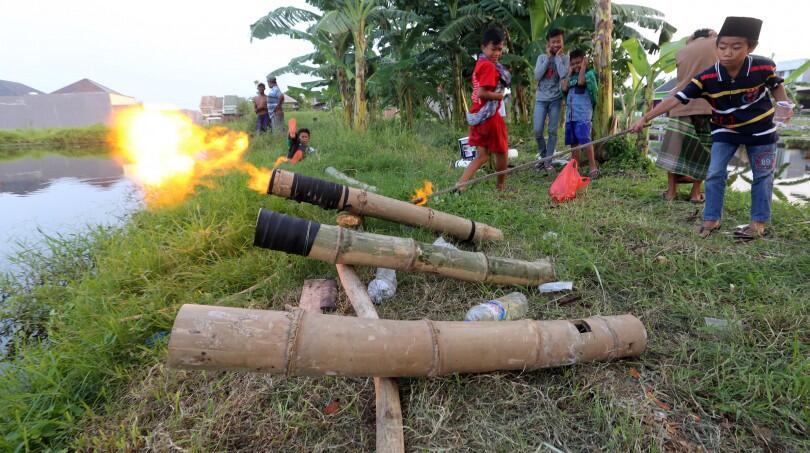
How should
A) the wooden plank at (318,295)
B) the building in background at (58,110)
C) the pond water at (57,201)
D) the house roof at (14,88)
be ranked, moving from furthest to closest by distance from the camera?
the house roof at (14,88) < the building in background at (58,110) < the pond water at (57,201) < the wooden plank at (318,295)

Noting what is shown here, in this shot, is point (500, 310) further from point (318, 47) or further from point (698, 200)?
point (318, 47)

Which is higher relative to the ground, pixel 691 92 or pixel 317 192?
pixel 691 92

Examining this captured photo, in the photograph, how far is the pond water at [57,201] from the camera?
15.1ft

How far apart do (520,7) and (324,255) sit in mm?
7571

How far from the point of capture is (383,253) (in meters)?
2.24

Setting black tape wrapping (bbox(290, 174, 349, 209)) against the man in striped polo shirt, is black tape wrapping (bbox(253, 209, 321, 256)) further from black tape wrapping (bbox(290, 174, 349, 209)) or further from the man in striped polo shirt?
the man in striped polo shirt

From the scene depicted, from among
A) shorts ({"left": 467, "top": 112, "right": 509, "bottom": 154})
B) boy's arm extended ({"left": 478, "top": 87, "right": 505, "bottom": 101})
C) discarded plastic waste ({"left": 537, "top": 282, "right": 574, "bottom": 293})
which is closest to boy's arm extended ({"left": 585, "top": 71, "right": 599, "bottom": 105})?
shorts ({"left": 467, "top": 112, "right": 509, "bottom": 154})

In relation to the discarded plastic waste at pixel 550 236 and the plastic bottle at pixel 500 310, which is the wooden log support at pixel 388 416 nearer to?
the plastic bottle at pixel 500 310

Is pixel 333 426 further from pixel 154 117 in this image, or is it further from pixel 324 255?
pixel 154 117

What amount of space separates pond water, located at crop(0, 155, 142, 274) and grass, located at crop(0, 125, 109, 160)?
846cm

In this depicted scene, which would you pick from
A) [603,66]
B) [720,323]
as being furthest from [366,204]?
[603,66]

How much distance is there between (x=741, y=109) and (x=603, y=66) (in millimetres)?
2945

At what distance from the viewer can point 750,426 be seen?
1.48 metres

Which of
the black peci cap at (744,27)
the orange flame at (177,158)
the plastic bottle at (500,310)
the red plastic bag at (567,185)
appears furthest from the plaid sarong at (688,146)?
the orange flame at (177,158)
